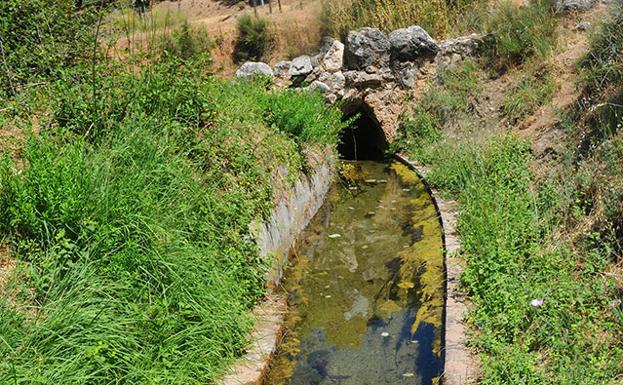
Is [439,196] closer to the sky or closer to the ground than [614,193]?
closer to the ground

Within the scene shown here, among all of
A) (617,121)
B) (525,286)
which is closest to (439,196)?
(617,121)

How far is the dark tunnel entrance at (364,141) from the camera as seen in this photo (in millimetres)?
14172

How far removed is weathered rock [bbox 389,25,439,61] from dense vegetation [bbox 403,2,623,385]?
110 inches

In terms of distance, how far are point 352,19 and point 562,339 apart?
12.6 m

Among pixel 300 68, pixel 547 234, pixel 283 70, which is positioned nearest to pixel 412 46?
pixel 300 68

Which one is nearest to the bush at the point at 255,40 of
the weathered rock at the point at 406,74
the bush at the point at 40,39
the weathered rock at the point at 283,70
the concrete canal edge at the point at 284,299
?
the weathered rock at the point at 283,70

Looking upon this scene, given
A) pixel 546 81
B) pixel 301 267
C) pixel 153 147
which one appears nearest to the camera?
pixel 153 147

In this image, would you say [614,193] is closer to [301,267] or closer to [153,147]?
[301,267]

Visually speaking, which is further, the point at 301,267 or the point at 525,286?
the point at 301,267

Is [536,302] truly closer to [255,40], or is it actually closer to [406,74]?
[406,74]

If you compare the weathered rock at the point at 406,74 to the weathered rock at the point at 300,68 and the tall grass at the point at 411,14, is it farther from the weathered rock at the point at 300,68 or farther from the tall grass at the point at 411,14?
the weathered rock at the point at 300,68

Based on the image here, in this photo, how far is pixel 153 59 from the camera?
23.9 ft

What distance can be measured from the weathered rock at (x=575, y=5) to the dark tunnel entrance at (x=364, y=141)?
4.26m

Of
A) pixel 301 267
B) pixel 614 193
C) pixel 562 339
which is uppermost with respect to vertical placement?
pixel 614 193
